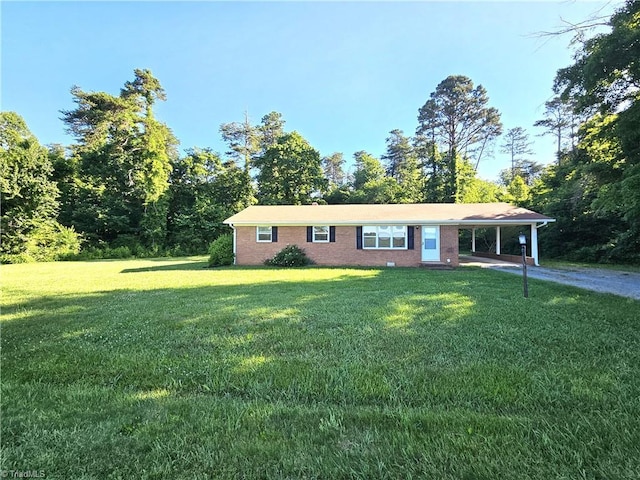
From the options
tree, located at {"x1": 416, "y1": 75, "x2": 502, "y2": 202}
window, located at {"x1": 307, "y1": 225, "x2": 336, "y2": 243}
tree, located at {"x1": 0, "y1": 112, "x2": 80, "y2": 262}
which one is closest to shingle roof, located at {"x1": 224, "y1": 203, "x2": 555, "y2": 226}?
window, located at {"x1": 307, "y1": 225, "x2": 336, "y2": 243}

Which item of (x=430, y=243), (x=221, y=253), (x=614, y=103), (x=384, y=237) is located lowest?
(x=221, y=253)

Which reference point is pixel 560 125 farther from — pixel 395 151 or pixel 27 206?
pixel 27 206

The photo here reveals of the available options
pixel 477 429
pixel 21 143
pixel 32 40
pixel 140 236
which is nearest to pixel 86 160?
pixel 21 143

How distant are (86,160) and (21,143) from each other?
15.8 feet

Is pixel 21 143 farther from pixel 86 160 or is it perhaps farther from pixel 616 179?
pixel 616 179

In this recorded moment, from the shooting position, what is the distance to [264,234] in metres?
17.1

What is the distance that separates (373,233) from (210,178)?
22326 millimetres

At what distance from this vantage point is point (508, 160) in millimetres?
42281

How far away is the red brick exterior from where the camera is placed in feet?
51.6

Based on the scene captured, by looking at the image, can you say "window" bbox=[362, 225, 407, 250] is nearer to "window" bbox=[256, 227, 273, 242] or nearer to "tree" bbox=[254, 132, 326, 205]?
"window" bbox=[256, 227, 273, 242]

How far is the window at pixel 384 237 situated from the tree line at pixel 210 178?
7762mm

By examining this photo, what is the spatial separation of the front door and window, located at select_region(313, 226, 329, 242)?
4.78 meters

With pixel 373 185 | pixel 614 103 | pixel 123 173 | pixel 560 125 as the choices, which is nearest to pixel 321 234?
pixel 614 103

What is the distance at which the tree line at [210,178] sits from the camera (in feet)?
67.2
